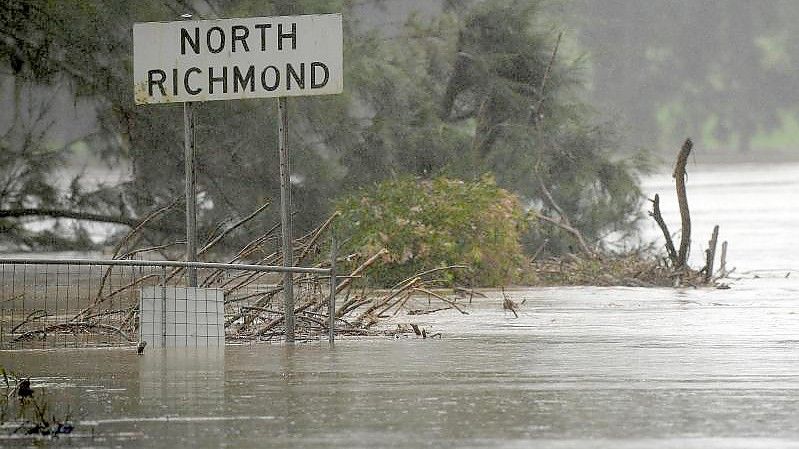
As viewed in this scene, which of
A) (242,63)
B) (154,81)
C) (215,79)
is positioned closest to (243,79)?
(242,63)

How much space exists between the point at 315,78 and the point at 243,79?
1.74 ft

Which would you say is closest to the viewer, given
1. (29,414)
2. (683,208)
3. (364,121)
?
(29,414)

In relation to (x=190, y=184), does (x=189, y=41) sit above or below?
above

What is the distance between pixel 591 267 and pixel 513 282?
1537mm

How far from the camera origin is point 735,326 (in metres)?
16.6

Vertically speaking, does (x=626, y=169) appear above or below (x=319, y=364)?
above

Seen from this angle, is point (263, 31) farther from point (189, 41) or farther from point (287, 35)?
point (189, 41)

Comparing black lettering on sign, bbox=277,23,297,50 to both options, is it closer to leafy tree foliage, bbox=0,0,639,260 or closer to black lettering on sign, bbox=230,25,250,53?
black lettering on sign, bbox=230,25,250,53

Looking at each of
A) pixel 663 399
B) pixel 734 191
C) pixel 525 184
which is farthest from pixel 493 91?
pixel 734 191

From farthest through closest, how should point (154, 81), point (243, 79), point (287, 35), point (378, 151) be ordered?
1. point (378, 151)
2. point (154, 81)
3. point (243, 79)
4. point (287, 35)

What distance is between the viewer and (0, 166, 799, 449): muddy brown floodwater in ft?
27.9

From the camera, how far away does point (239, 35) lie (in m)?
14.4

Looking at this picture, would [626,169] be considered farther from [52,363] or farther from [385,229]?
[52,363]

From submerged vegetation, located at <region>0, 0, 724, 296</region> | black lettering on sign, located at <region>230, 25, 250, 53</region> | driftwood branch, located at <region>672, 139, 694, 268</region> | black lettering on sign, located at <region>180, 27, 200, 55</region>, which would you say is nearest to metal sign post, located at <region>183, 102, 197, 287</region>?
black lettering on sign, located at <region>180, 27, 200, 55</region>
